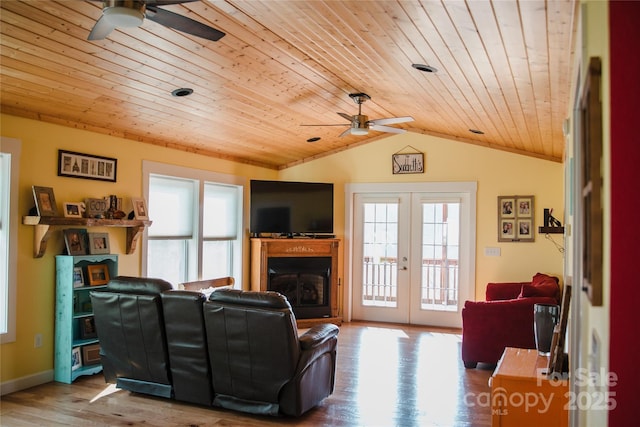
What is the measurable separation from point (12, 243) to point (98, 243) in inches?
32.2

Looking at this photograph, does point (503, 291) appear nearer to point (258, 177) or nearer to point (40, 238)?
point (258, 177)

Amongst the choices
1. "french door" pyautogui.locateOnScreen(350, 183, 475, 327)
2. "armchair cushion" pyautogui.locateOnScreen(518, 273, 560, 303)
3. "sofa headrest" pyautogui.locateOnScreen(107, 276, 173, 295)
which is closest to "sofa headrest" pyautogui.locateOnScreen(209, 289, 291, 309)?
"sofa headrest" pyautogui.locateOnScreen(107, 276, 173, 295)

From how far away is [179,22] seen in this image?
8.91 feet

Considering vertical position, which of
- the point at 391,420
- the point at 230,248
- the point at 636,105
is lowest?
the point at 391,420

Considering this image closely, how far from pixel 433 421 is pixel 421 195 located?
431 cm

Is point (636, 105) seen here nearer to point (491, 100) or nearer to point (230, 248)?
point (491, 100)

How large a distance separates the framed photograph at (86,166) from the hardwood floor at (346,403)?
76.9 inches

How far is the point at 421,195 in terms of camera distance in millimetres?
7801

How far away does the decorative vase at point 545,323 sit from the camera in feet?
11.0

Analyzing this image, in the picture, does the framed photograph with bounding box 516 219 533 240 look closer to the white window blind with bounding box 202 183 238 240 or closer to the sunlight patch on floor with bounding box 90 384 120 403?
the white window blind with bounding box 202 183 238 240

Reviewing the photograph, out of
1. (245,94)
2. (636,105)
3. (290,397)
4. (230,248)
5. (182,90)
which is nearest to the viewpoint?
(636,105)

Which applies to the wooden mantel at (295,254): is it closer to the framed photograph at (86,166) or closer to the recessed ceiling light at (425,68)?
the framed photograph at (86,166)

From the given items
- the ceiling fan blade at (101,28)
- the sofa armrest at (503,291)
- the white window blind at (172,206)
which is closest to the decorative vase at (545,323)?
the ceiling fan blade at (101,28)

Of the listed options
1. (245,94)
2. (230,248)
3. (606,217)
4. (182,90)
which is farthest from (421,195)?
(606,217)
